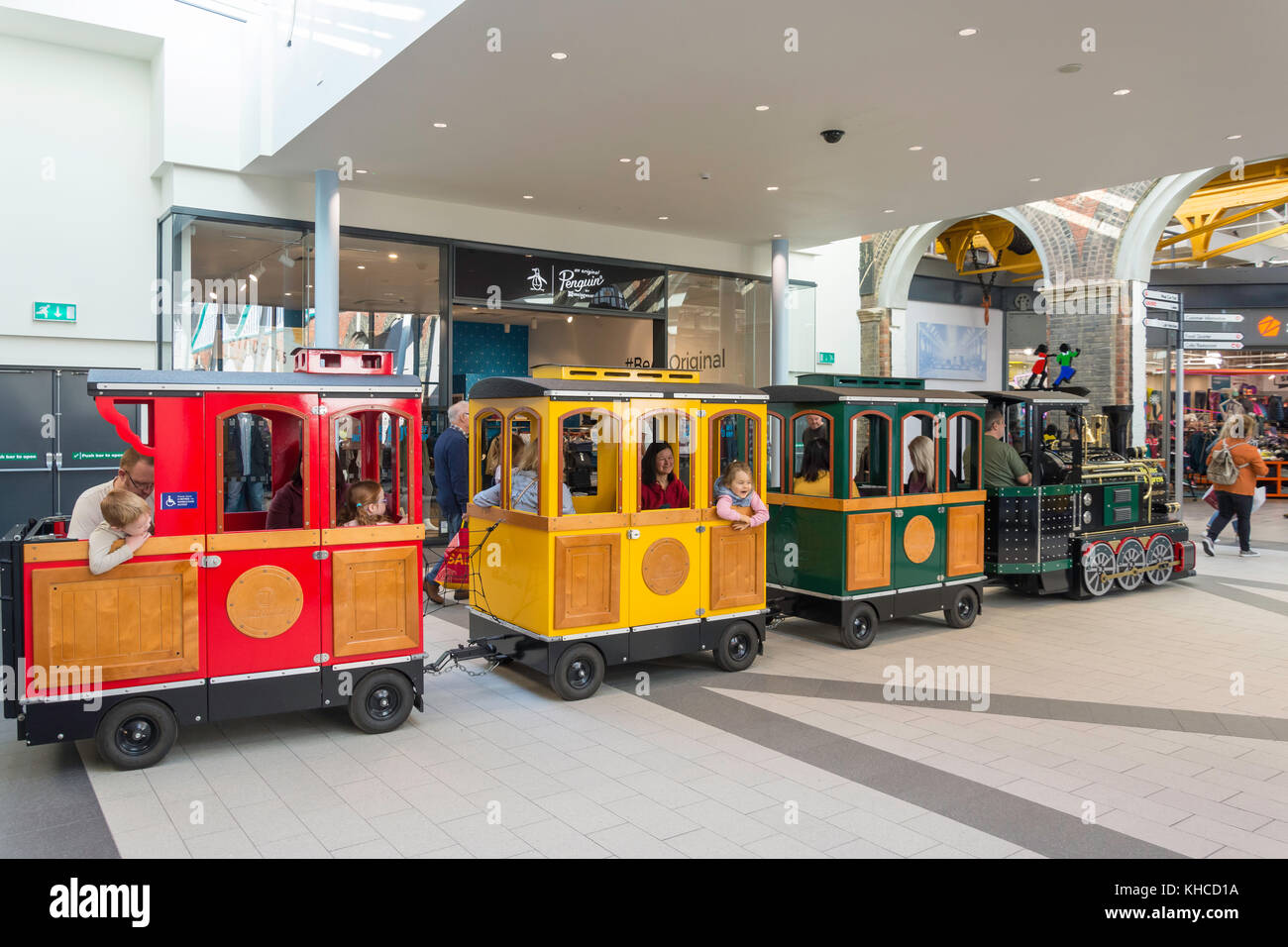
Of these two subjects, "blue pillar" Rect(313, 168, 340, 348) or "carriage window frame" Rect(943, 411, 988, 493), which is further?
"blue pillar" Rect(313, 168, 340, 348)

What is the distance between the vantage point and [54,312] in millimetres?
10352

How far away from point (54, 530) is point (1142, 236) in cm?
1502

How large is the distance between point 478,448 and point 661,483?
145 centimetres

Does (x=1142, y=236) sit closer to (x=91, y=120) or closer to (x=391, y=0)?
(x=391, y=0)

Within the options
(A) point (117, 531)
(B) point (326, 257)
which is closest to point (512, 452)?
(A) point (117, 531)

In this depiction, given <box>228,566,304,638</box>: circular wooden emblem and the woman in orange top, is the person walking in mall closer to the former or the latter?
<box>228,566,304,638</box>: circular wooden emblem

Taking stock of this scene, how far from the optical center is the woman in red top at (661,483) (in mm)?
6660

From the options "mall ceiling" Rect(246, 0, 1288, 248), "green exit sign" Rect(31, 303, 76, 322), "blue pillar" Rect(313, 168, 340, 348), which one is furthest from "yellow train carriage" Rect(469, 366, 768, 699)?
"green exit sign" Rect(31, 303, 76, 322)

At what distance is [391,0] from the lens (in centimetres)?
734

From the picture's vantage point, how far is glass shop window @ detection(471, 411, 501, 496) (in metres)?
6.79

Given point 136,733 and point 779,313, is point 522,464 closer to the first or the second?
point 136,733

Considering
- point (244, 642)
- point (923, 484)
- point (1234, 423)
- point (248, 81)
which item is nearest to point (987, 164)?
point (923, 484)

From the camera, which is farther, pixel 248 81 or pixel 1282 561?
pixel 1282 561

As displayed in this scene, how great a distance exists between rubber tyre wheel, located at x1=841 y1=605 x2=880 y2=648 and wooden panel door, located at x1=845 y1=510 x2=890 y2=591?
8.5 inches
